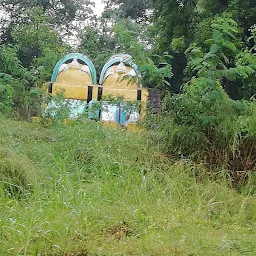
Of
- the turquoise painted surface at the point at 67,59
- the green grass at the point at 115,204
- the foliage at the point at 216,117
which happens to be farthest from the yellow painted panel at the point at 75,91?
the foliage at the point at 216,117

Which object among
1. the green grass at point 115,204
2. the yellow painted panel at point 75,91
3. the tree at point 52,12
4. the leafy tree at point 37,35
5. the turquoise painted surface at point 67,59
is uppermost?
the tree at point 52,12

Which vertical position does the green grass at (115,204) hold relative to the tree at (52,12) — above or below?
below

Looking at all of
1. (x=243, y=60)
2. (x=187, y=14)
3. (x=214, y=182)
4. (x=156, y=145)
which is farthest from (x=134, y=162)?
(x=187, y=14)

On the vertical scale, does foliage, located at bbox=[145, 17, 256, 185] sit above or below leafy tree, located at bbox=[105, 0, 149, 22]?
below

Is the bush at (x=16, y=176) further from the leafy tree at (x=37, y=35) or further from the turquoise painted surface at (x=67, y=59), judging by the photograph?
the leafy tree at (x=37, y=35)

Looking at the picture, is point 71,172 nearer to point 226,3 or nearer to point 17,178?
point 17,178

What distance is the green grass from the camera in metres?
2.69

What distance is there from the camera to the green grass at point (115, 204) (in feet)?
8.83

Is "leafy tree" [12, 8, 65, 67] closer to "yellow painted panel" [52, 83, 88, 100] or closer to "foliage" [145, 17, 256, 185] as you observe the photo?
"yellow painted panel" [52, 83, 88, 100]

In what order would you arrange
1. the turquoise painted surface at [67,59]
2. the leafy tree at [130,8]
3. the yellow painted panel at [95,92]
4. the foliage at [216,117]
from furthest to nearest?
the leafy tree at [130,8] < the turquoise painted surface at [67,59] < the yellow painted panel at [95,92] < the foliage at [216,117]

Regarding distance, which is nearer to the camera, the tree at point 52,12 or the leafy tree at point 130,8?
the tree at point 52,12

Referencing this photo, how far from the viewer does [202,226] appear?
3.18 meters

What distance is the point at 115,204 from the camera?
3.59 meters

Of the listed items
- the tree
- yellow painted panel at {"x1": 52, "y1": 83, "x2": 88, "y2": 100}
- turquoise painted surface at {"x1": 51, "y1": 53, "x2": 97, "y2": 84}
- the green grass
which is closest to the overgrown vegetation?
the green grass
